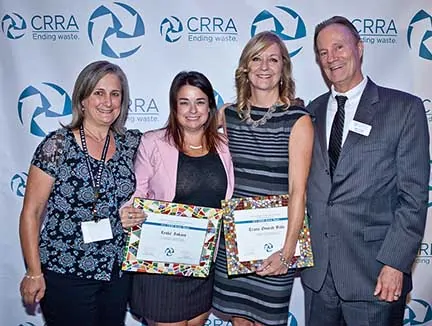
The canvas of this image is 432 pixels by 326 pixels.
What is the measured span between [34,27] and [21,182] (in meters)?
0.95

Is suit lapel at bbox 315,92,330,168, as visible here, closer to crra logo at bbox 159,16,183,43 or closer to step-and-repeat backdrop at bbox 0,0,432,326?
step-and-repeat backdrop at bbox 0,0,432,326

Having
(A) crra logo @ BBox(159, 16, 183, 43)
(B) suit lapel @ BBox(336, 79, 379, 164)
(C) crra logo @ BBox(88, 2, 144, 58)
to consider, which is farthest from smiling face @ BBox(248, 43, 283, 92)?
(C) crra logo @ BBox(88, 2, 144, 58)

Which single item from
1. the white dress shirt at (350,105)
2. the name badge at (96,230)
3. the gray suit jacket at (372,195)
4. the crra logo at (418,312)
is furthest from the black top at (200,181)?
the crra logo at (418,312)

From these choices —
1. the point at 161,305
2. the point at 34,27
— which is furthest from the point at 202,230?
the point at 34,27

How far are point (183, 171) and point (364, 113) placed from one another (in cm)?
83

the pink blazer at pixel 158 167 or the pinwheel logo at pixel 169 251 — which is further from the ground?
the pink blazer at pixel 158 167

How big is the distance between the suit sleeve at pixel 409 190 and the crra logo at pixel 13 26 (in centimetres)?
224

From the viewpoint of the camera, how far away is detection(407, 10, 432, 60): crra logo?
297 centimetres

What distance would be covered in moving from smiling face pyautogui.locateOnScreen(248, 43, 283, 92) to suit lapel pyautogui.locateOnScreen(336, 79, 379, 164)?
40 cm

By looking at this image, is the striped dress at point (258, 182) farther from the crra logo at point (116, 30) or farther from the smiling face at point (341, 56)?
the crra logo at point (116, 30)

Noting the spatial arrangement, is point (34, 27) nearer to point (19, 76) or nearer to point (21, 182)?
point (19, 76)

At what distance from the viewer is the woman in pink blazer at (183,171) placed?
7.20 feet

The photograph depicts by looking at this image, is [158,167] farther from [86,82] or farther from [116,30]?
[116,30]

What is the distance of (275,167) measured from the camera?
2.19 m
